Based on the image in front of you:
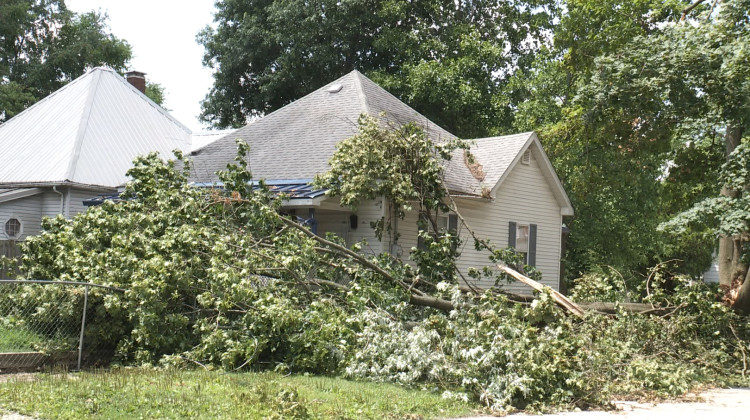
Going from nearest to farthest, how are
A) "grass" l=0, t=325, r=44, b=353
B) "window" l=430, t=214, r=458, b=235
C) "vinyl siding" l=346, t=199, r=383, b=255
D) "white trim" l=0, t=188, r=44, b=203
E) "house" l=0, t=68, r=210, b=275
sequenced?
1. "grass" l=0, t=325, r=44, b=353
2. "vinyl siding" l=346, t=199, r=383, b=255
3. "window" l=430, t=214, r=458, b=235
4. "white trim" l=0, t=188, r=44, b=203
5. "house" l=0, t=68, r=210, b=275

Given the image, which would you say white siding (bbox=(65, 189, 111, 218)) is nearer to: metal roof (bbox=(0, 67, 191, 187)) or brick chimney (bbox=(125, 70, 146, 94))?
Answer: metal roof (bbox=(0, 67, 191, 187))

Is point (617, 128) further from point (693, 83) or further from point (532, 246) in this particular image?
point (532, 246)

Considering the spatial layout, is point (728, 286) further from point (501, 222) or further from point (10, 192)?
point (10, 192)

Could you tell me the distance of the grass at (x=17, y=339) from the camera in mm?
10203

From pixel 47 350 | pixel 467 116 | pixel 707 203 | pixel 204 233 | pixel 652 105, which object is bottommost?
pixel 47 350

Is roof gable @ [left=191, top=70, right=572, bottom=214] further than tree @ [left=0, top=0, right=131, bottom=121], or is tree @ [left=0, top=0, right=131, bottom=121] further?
tree @ [left=0, top=0, right=131, bottom=121]

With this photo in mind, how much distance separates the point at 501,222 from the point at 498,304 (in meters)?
10.2

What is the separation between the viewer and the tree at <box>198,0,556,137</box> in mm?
29438

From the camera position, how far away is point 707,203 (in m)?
12.4

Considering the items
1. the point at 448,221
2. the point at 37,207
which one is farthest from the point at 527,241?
the point at 37,207

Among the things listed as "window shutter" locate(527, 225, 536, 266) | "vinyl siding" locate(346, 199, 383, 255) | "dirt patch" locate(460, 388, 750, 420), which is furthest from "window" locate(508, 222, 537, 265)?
"dirt patch" locate(460, 388, 750, 420)

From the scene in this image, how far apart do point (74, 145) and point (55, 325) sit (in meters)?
11.7

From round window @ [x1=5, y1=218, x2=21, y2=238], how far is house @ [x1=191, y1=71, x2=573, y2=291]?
4919 mm

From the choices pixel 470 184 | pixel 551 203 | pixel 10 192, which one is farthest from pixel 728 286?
pixel 10 192
